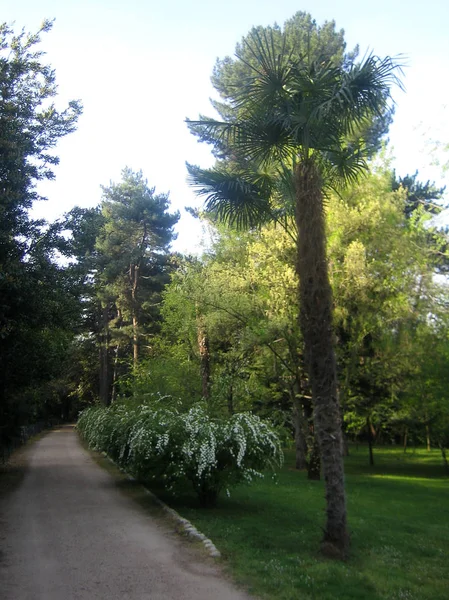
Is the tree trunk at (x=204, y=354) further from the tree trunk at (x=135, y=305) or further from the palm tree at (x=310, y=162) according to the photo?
the tree trunk at (x=135, y=305)

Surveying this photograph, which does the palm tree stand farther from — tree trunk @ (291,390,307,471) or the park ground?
tree trunk @ (291,390,307,471)

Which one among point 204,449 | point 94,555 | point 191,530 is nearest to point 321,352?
point 204,449

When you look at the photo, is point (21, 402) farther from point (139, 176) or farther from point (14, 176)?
point (139, 176)

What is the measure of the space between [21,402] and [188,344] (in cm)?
792

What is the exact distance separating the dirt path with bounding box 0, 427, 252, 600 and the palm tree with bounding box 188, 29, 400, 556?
7.47 ft

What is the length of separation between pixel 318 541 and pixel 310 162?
6149 mm

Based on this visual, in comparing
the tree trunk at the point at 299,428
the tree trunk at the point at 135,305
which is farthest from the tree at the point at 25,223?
the tree trunk at the point at 135,305

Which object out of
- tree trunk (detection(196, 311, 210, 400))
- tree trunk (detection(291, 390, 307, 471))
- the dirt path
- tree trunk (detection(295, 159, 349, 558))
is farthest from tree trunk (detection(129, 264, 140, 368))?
tree trunk (detection(295, 159, 349, 558))

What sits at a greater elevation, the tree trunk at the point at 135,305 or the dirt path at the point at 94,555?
the tree trunk at the point at 135,305

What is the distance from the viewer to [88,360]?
57.0m

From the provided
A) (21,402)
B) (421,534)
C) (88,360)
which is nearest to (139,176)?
(88,360)

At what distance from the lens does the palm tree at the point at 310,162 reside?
27.2 feet

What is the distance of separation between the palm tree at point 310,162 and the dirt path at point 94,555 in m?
2.28

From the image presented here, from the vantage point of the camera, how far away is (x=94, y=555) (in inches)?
316
